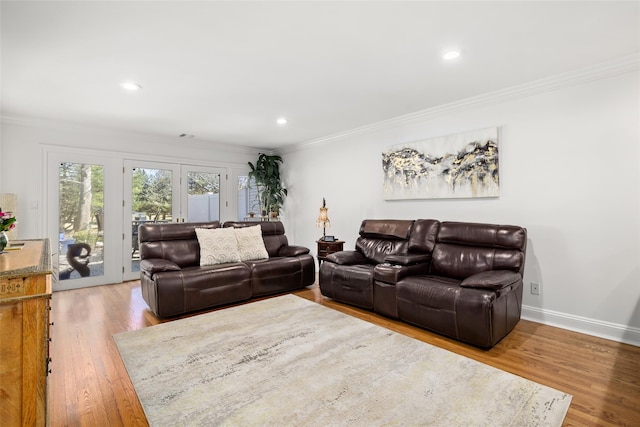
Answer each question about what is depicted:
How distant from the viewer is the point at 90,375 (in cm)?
220

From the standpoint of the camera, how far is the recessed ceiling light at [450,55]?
2.51m

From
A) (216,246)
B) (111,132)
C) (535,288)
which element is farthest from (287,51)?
(111,132)

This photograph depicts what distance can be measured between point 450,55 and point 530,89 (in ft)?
4.02

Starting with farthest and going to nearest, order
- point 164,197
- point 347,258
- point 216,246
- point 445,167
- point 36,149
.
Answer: point 164,197 → point 36,149 → point 216,246 → point 347,258 → point 445,167

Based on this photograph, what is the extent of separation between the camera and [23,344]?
1319 mm

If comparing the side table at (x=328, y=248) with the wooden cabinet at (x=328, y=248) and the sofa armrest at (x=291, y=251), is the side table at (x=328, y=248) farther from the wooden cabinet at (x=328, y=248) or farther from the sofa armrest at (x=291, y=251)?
the sofa armrest at (x=291, y=251)

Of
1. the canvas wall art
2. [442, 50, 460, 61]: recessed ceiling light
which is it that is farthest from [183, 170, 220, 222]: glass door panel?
[442, 50, 460, 61]: recessed ceiling light

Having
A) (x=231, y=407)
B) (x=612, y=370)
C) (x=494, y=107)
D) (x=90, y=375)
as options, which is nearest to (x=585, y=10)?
(x=494, y=107)

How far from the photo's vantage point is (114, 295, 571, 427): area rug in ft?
5.69

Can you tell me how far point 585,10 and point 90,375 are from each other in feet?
13.5

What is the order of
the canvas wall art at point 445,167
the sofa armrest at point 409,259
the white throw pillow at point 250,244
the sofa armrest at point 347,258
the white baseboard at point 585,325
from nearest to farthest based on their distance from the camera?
the white baseboard at point 585,325 < the sofa armrest at point 409,259 < the canvas wall art at point 445,167 < the sofa armrest at point 347,258 < the white throw pillow at point 250,244

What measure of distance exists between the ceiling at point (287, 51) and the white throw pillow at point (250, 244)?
164 centimetres

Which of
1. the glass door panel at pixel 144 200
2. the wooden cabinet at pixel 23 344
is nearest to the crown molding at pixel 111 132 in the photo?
the glass door panel at pixel 144 200

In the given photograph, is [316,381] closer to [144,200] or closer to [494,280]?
[494,280]
